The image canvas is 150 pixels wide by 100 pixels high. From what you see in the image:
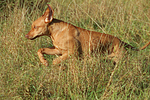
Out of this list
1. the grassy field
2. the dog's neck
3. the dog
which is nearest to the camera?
the grassy field

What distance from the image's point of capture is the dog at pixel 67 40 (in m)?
4.44

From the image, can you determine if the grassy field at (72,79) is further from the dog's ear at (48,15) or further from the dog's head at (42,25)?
the dog's ear at (48,15)

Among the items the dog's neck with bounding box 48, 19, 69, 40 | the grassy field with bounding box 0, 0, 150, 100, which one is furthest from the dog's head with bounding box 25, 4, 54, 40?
Answer: the grassy field with bounding box 0, 0, 150, 100

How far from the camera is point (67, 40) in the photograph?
445 centimetres

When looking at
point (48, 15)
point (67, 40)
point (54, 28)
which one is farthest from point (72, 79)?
point (48, 15)

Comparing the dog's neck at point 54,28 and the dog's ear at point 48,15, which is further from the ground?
the dog's ear at point 48,15

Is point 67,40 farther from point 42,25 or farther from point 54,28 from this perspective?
point 42,25

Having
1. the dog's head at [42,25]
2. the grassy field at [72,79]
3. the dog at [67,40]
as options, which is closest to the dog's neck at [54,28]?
the dog at [67,40]

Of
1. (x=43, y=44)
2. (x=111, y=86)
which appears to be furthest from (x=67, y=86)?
(x=43, y=44)

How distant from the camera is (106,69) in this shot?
391cm

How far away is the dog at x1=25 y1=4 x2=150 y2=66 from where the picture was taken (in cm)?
444

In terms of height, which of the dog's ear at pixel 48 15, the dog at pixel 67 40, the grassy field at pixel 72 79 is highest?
the dog's ear at pixel 48 15

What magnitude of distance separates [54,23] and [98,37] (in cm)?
85

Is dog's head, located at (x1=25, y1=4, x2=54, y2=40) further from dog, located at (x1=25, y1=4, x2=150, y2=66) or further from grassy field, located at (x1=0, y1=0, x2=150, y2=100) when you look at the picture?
grassy field, located at (x1=0, y1=0, x2=150, y2=100)
